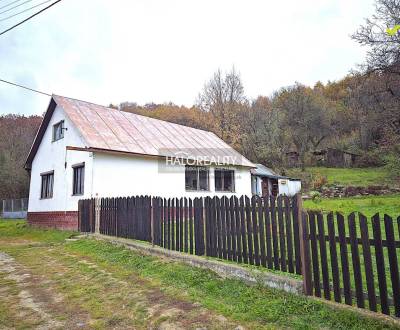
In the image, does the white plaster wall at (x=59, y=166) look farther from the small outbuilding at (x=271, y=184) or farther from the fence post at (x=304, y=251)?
the small outbuilding at (x=271, y=184)

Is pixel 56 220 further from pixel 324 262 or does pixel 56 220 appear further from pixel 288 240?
pixel 324 262

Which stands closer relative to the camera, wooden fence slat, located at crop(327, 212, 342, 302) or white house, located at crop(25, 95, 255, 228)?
wooden fence slat, located at crop(327, 212, 342, 302)

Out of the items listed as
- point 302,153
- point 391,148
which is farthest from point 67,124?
point 302,153

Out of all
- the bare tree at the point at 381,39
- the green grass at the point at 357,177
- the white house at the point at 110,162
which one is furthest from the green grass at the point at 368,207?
the green grass at the point at 357,177

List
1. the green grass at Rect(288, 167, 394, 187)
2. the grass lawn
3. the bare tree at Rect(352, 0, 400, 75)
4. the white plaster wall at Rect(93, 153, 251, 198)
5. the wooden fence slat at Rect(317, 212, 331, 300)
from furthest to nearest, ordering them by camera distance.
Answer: the green grass at Rect(288, 167, 394, 187), the bare tree at Rect(352, 0, 400, 75), the white plaster wall at Rect(93, 153, 251, 198), the wooden fence slat at Rect(317, 212, 331, 300), the grass lawn

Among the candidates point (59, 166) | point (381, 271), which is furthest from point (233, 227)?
point (59, 166)

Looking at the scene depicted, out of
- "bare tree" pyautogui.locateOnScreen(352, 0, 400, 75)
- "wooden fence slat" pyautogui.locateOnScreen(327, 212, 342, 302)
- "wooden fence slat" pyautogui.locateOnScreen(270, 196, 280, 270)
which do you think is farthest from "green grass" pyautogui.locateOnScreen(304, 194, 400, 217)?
"bare tree" pyautogui.locateOnScreen(352, 0, 400, 75)

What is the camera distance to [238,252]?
5.00 meters

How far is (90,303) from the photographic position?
3.98 metres

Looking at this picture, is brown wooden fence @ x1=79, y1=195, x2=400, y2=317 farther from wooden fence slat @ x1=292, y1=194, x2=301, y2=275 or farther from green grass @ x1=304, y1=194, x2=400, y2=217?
green grass @ x1=304, y1=194, x2=400, y2=217

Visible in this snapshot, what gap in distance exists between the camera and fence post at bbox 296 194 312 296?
373cm

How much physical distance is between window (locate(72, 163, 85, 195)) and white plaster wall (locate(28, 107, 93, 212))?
0.19 metres

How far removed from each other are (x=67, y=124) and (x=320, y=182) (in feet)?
68.1

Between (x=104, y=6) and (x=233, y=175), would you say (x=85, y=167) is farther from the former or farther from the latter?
(x=233, y=175)
